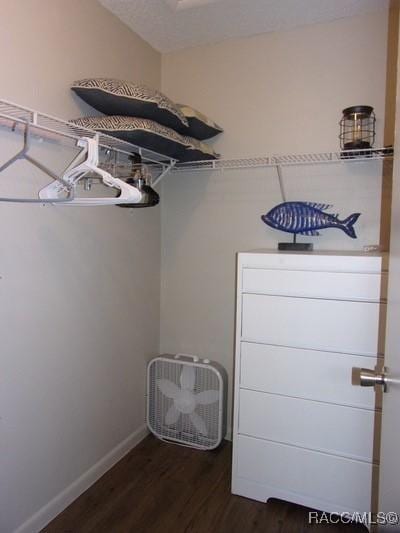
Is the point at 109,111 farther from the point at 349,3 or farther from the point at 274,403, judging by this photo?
the point at 274,403

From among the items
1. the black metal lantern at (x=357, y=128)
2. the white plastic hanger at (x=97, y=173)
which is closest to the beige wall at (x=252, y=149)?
the black metal lantern at (x=357, y=128)

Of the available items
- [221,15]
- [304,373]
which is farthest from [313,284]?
[221,15]

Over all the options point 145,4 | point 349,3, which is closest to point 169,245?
point 145,4

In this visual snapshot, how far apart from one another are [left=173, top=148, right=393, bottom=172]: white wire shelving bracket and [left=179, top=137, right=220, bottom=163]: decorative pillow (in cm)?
4

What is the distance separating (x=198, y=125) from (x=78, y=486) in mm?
1851

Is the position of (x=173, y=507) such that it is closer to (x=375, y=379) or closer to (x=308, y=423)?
(x=308, y=423)

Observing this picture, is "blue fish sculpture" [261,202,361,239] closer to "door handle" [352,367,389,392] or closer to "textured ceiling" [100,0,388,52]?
"textured ceiling" [100,0,388,52]

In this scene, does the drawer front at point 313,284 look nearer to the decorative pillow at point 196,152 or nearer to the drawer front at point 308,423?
the drawer front at point 308,423

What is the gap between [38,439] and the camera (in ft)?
5.01

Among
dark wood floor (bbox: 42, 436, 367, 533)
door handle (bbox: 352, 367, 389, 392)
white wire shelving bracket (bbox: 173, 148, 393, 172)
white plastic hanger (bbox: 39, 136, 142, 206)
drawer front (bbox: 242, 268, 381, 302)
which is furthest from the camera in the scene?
white wire shelving bracket (bbox: 173, 148, 393, 172)

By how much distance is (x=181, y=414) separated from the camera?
7.05 feet

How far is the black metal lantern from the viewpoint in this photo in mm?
1660

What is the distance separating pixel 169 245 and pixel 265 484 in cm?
138

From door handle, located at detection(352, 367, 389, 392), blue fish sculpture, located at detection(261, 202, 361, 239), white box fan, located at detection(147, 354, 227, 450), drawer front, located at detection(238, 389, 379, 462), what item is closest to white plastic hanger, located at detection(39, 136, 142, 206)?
door handle, located at detection(352, 367, 389, 392)
